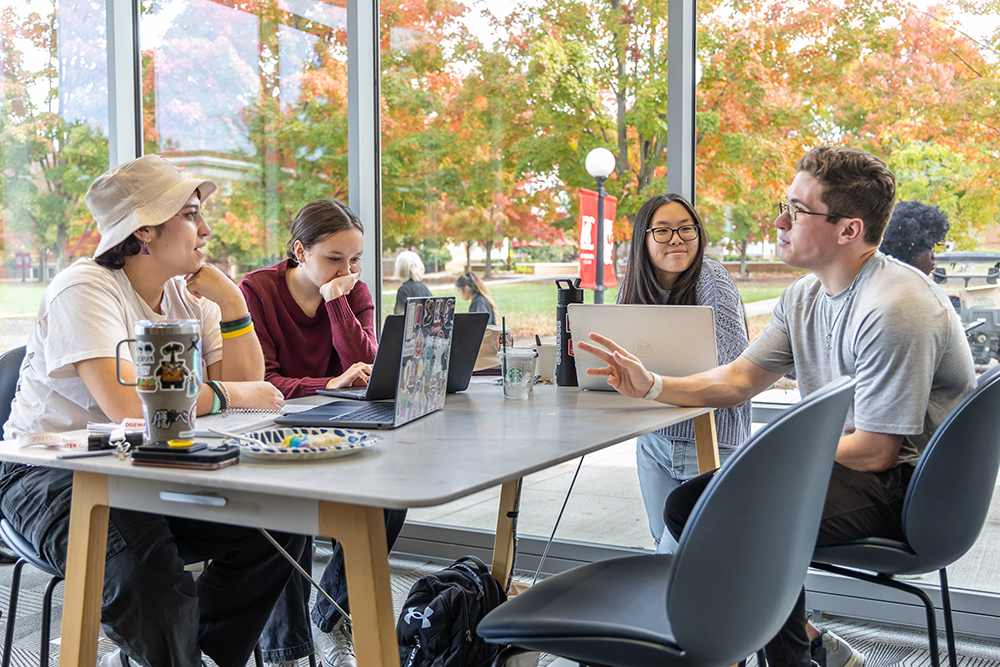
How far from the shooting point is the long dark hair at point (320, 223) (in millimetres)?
2580

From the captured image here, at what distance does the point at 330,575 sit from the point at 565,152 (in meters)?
1.74

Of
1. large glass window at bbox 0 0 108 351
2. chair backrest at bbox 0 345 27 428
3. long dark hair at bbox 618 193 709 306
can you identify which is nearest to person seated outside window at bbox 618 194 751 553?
long dark hair at bbox 618 193 709 306

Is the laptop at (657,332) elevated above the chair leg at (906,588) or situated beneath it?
elevated above

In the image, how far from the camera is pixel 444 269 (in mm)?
3375

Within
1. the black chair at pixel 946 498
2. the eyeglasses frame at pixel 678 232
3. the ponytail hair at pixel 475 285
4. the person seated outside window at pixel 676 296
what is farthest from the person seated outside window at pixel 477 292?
the black chair at pixel 946 498

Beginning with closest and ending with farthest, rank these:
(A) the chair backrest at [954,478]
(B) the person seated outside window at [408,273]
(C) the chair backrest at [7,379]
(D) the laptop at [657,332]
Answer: (A) the chair backrest at [954,478] < (D) the laptop at [657,332] < (C) the chair backrest at [7,379] < (B) the person seated outside window at [408,273]

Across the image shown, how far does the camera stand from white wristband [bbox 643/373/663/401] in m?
1.93

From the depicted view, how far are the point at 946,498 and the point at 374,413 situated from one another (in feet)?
3.63

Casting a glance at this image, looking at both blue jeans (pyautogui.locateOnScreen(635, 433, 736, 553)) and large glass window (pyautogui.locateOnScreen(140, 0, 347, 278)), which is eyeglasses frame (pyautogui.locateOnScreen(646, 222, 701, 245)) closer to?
blue jeans (pyautogui.locateOnScreen(635, 433, 736, 553))

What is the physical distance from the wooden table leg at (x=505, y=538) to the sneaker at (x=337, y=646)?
43 centimetres

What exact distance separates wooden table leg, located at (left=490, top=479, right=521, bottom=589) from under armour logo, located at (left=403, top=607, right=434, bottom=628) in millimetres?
276

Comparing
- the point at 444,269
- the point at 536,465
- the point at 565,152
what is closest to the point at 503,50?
the point at 565,152

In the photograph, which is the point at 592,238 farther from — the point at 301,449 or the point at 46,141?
the point at 46,141

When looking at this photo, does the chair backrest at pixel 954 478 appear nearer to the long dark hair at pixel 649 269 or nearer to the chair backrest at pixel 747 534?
the chair backrest at pixel 747 534
